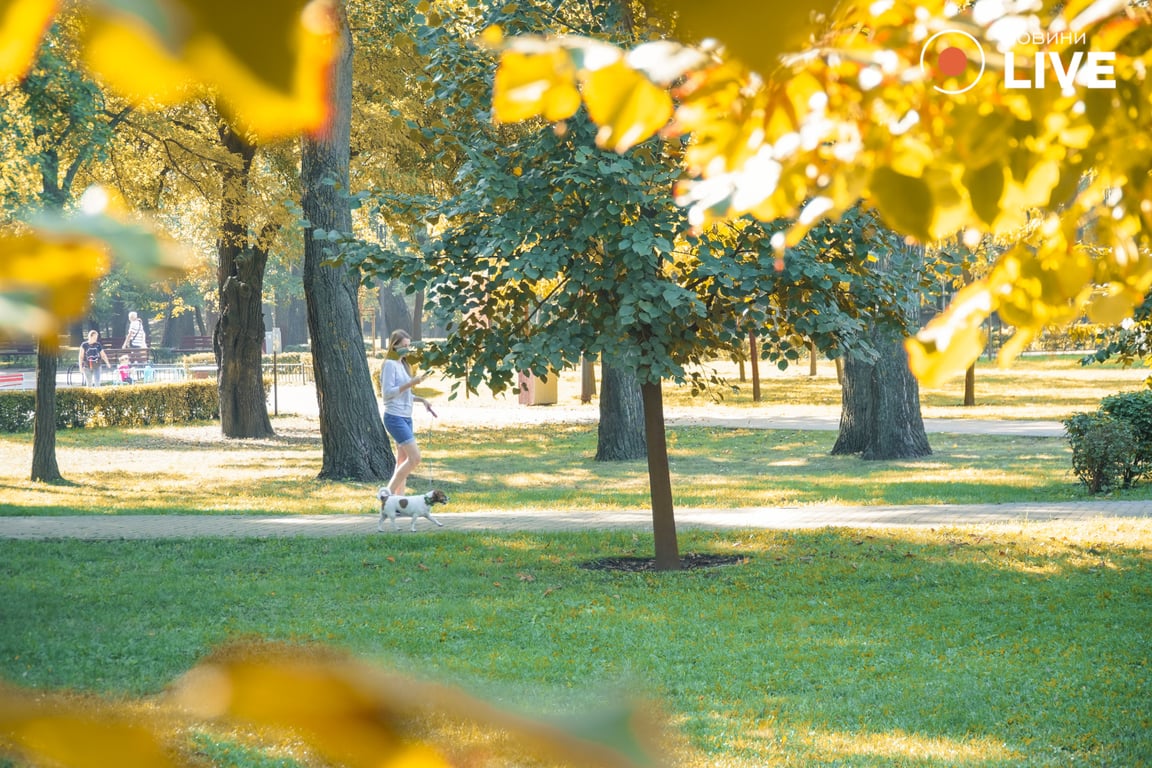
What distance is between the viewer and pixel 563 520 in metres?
13.2

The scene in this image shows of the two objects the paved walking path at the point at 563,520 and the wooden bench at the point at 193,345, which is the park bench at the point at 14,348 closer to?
the paved walking path at the point at 563,520

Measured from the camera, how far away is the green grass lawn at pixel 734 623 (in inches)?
248

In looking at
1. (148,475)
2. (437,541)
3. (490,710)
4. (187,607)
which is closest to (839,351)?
(437,541)

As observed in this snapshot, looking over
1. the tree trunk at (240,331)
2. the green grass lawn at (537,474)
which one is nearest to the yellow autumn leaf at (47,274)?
the green grass lawn at (537,474)

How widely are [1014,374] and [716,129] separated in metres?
44.4

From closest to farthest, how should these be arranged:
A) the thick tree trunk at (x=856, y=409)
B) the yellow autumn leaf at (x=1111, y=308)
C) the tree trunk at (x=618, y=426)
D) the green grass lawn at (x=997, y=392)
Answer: the yellow autumn leaf at (x=1111, y=308), the thick tree trunk at (x=856, y=409), the tree trunk at (x=618, y=426), the green grass lawn at (x=997, y=392)

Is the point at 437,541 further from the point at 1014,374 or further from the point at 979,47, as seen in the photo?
the point at 1014,374

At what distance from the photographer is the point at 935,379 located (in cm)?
156

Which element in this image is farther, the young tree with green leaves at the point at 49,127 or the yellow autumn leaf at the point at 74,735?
the young tree with green leaves at the point at 49,127

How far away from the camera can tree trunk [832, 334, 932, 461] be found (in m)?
19.8

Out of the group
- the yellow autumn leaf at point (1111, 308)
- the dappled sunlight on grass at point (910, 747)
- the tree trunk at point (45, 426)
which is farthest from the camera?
the tree trunk at point (45, 426)

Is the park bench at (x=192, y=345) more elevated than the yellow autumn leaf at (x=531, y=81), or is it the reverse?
the park bench at (x=192, y=345)

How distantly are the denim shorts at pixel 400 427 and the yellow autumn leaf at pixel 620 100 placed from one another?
13.2 meters

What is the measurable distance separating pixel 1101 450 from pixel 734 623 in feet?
26.8
